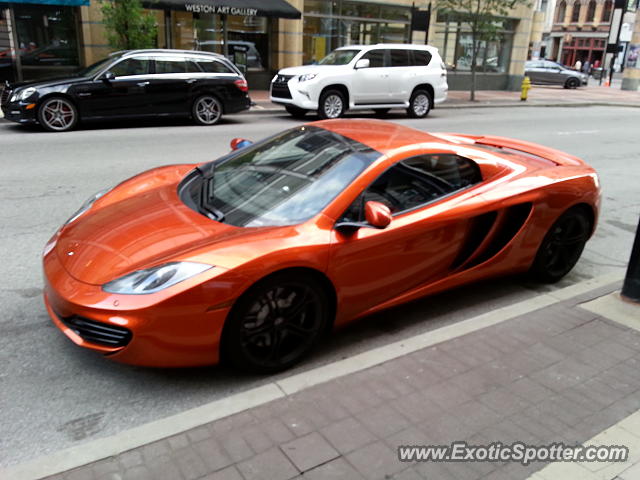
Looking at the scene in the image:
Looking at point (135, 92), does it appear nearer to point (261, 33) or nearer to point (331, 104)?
point (331, 104)

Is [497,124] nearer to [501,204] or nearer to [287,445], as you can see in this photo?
[501,204]

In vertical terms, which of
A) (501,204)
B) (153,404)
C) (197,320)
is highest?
(501,204)

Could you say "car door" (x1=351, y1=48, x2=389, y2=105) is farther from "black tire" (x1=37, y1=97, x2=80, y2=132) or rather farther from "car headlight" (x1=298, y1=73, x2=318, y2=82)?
"black tire" (x1=37, y1=97, x2=80, y2=132)

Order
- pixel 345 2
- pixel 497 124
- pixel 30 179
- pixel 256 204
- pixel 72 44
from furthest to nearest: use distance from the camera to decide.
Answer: pixel 345 2, pixel 72 44, pixel 497 124, pixel 30 179, pixel 256 204

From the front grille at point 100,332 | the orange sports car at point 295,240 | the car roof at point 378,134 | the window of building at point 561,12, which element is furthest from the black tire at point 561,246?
the window of building at point 561,12

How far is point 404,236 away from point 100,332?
191 centimetres

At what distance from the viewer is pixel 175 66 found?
12992 millimetres

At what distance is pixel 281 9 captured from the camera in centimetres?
1881

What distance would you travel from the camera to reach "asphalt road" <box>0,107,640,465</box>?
304 centimetres

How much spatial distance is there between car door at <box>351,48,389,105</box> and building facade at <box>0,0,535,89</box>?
4.53 metres

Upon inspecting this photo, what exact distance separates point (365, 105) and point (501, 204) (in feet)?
40.2

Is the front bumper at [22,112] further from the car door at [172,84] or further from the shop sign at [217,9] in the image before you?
the shop sign at [217,9]

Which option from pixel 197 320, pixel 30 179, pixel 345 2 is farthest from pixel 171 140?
pixel 345 2

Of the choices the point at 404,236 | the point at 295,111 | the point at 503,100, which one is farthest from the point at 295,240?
the point at 503,100
